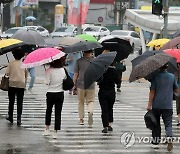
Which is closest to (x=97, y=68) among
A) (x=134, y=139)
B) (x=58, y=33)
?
(x=134, y=139)

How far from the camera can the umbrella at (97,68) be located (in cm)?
1277

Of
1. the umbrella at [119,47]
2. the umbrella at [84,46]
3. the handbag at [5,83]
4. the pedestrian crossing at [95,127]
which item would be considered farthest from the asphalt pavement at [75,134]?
the umbrella at [84,46]

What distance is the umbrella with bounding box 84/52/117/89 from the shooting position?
41.9 feet

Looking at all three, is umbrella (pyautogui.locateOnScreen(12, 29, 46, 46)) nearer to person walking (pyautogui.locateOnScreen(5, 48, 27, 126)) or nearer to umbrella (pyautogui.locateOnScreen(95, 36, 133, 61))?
person walking (pyautogui.locateOnScreen(5, 48, 27, 126))

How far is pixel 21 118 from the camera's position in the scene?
14891 mm

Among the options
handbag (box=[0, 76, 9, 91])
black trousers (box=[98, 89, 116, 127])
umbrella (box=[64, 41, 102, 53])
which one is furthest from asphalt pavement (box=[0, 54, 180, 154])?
umbrella (box=[64, 41, 102, 53])

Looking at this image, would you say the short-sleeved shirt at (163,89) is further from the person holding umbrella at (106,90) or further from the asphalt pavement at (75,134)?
the person holding umbrella at (106,90)

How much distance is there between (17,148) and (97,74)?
2.45 meters

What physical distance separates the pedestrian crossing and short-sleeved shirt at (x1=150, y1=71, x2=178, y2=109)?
32.3 inches

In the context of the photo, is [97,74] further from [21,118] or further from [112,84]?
[21,118]

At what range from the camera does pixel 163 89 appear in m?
11.2

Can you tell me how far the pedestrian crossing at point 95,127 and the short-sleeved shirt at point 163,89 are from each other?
2.69ft

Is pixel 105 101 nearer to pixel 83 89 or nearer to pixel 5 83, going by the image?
pixel 83 89

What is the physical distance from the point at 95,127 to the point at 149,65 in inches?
128
